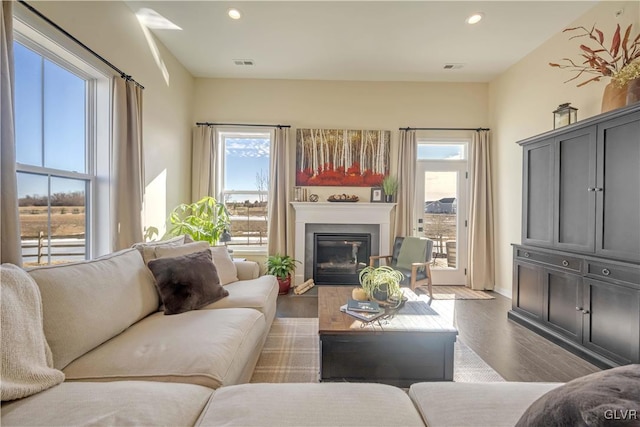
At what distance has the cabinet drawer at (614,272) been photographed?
196 cm

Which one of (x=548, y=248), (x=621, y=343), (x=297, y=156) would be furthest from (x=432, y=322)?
(x=297, y=156)

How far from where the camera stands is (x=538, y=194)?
289cm

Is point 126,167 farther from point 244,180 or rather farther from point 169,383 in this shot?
point 169,383

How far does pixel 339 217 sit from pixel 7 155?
3486mm

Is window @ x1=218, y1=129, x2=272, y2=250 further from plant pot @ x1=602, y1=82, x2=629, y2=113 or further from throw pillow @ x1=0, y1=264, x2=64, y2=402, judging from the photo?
plant pot @ x1=602, y1=82, x2=629, y2=113

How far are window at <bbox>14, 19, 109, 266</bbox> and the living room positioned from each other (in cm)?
26

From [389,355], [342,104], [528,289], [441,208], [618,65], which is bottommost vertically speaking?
[389,355]

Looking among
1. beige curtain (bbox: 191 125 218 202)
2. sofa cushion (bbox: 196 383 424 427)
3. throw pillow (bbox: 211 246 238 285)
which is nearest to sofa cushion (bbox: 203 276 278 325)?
throw pillow (bbox: 211 246 238 285)

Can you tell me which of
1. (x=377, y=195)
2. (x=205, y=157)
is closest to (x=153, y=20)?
(x=205, y=157)

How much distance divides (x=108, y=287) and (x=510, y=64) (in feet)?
16.8

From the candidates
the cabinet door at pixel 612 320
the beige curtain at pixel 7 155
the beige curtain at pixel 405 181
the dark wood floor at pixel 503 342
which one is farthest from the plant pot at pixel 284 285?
the cabinet door at pixel 612 320

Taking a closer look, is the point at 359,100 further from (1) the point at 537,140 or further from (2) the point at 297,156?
(1) the point at 537,140

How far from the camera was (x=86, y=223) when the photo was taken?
2.49 m

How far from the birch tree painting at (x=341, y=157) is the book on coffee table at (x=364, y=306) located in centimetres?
262
